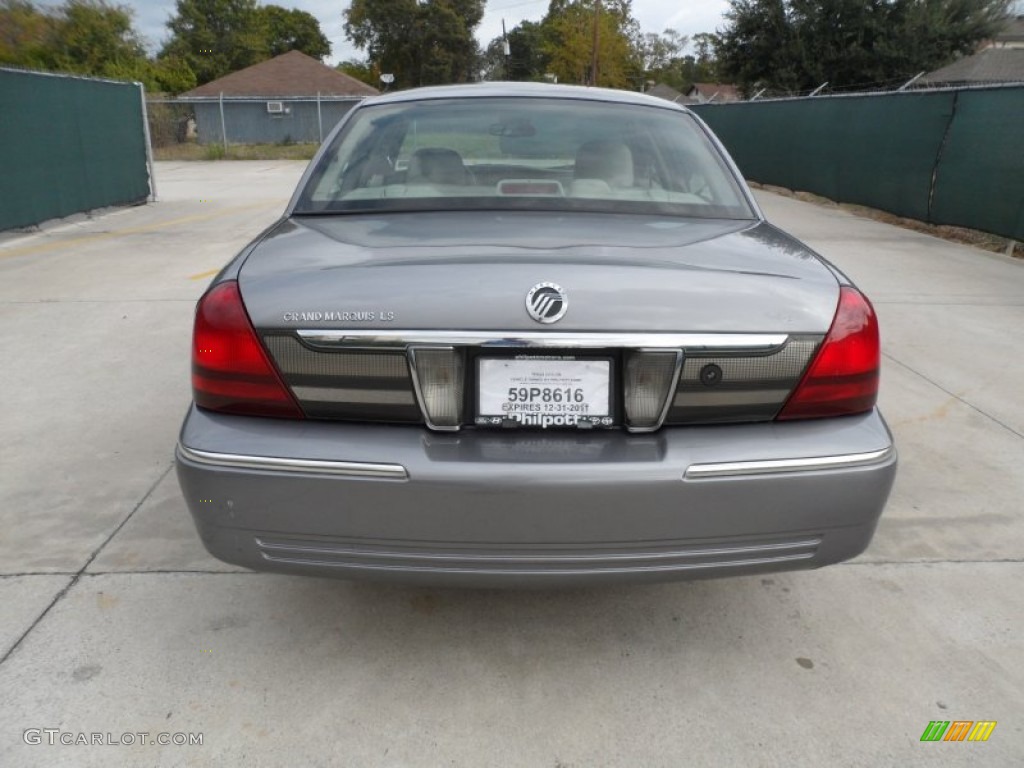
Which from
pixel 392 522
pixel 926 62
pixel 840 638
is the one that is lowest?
pixel 840 638

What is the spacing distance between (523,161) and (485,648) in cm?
176

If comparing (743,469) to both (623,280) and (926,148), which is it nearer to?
(623,280)

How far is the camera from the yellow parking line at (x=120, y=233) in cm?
899

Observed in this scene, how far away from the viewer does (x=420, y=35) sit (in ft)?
215

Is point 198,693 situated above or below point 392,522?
below

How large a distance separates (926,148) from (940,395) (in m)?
8.19

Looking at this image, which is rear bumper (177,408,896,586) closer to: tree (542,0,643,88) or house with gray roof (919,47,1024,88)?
house with gray roof (919,47,1024,88)

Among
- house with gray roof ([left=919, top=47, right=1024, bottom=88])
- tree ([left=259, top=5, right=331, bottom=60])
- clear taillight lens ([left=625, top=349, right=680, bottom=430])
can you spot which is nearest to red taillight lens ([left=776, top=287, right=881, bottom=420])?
clear taillight lens ([left=625, top=349, right=680, bottom=430])

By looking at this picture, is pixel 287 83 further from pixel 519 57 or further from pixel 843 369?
pixel 519 57

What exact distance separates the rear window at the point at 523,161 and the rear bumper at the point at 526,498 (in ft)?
3.20

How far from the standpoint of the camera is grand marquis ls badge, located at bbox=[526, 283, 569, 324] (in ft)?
6.26

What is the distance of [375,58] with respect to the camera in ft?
228

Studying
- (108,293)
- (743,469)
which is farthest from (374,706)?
(108,293)

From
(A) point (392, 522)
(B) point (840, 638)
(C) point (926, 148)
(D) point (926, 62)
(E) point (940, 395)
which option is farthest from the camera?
(D) point (926, 62)
